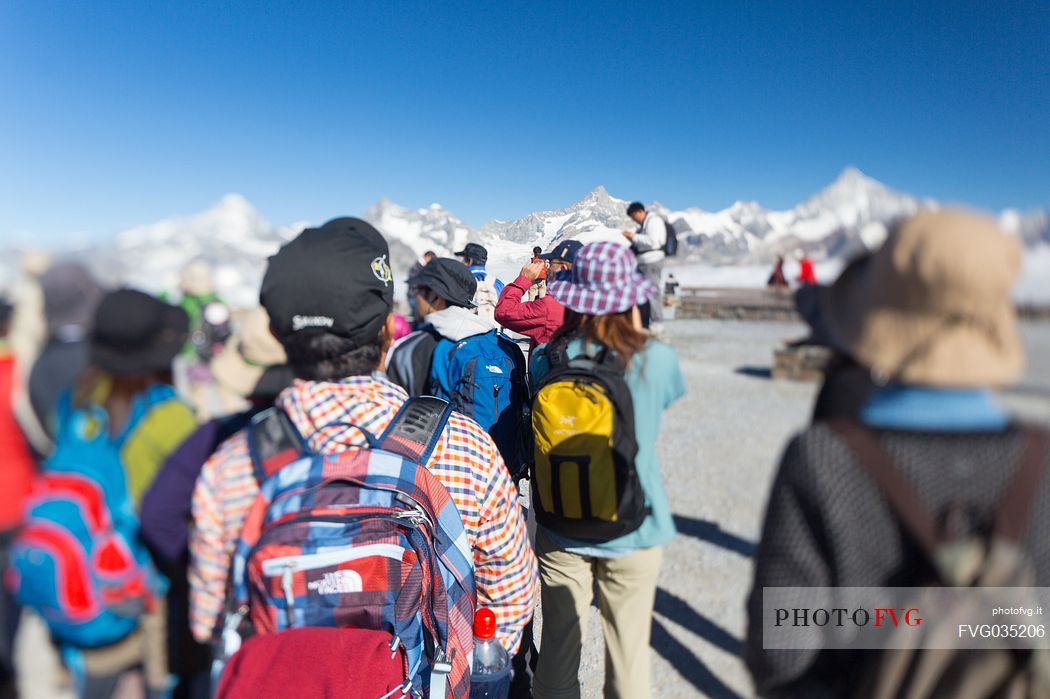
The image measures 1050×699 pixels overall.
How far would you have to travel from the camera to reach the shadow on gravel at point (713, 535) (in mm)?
1312

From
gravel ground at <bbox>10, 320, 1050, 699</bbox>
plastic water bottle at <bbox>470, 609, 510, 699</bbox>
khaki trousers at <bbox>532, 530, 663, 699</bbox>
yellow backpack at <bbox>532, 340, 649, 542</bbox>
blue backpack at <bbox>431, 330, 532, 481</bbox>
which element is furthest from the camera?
blue backpack at <bbox>431, 330, 532, 481</bbox>

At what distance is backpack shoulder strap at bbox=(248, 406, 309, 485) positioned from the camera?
56.0 inches

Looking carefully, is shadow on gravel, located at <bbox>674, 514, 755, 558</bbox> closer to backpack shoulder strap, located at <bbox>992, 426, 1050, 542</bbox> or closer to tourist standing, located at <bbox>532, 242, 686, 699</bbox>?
tourist standing, located at <bbox>532, 242, 686, 699</bbox>

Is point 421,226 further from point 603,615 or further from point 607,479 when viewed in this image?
point 603,615

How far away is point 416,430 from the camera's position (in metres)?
1.59

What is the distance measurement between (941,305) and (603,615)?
2048mm

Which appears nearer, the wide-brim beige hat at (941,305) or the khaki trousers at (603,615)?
the wide-brim beige hat at (941,305)

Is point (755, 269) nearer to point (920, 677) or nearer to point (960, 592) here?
point (960, 592)

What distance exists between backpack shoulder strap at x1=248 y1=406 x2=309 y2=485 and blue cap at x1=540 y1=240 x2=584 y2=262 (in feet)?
6.85

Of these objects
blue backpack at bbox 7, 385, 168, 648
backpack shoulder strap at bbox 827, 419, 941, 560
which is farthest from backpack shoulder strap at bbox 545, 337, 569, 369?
blue backpack at bbox 7, 385, 168, 648

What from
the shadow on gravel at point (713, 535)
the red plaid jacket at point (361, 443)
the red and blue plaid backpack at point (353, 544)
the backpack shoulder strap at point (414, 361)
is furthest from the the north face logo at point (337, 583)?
the backpack shoulder strap at point (414, 361)

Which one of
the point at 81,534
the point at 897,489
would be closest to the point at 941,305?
the point at 897,489

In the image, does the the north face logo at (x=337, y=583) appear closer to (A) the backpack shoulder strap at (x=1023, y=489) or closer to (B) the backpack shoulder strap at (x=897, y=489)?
(B) the backpack shoulder strap at (x=897, y=489)

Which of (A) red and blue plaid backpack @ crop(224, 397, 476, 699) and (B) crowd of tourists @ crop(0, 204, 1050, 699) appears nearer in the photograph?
(B) crowd of tourists @ crop(0, 204, 1050, 699)
